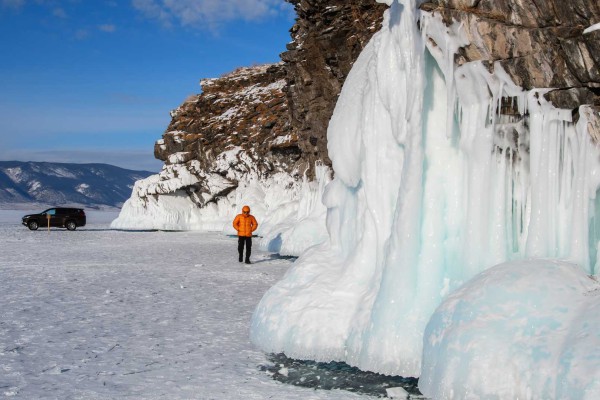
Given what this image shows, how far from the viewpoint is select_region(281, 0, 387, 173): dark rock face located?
77.5ft

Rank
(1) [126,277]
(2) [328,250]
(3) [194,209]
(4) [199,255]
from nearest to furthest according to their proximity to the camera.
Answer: (2) [328,250] < (1) [126,277] < (4) [199,255] < (3) [194,209]

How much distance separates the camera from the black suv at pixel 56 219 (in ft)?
121

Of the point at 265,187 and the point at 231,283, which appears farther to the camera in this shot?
the point at 265,187

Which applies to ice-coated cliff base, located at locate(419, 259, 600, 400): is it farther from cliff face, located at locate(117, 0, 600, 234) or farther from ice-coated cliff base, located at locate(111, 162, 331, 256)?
ice-coated cliff base, located at locate(111, 162, 331, 256)

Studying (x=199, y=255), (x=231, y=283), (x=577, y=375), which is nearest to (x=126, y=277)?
(x=231, y=283)

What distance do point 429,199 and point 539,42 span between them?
222cm

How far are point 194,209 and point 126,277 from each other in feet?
93.3

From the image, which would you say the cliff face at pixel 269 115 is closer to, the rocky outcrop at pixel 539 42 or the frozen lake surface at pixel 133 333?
the frozen lake surface at pixel 133 333

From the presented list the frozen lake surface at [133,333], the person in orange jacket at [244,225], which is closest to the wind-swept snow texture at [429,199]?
the frozen lake surface at [133,333]

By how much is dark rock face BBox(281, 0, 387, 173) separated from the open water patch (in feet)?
54.8

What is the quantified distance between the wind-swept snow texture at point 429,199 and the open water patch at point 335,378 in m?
0.14

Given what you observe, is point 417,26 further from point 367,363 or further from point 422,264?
point 367,363

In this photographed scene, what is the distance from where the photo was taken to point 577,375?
4.70 meters

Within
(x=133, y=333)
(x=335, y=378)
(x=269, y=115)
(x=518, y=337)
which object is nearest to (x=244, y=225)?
(x=133, y=333)
